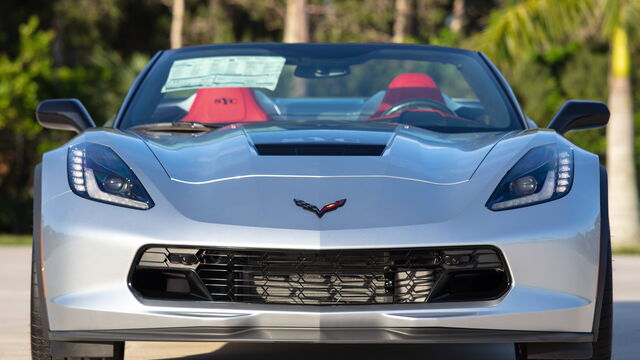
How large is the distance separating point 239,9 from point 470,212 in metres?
35.8

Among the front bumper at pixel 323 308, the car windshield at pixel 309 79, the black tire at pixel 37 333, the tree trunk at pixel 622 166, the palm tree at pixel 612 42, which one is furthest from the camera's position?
the tree trunk at pixel 622 166

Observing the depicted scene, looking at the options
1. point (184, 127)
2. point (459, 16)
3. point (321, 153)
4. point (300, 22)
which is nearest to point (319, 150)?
point (321, 153)

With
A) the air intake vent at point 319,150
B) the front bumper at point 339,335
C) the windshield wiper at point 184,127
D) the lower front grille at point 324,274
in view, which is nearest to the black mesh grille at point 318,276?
the lower front grille at point 324,274

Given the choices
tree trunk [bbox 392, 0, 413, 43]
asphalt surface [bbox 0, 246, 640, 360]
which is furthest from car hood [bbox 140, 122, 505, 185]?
tree trunk [bbox 392, 0, 413, 43]

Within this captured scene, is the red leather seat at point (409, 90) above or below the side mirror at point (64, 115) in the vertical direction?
above

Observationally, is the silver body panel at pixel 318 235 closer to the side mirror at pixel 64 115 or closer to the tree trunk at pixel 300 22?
the side mirror at pixel 64 115

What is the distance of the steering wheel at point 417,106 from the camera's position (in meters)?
4.52

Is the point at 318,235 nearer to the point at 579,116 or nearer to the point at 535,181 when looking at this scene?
the point at 535,181

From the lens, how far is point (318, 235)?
9.89 feet

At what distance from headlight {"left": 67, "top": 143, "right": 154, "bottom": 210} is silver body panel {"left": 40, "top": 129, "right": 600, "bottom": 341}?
30 mm

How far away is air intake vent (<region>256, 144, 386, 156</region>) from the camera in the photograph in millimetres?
3414

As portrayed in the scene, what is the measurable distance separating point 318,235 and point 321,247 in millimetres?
38

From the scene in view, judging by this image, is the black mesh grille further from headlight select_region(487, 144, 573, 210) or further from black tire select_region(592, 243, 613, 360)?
black tire select_region(592, 243, 613, 360)

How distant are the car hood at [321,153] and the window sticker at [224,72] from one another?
815 mm
